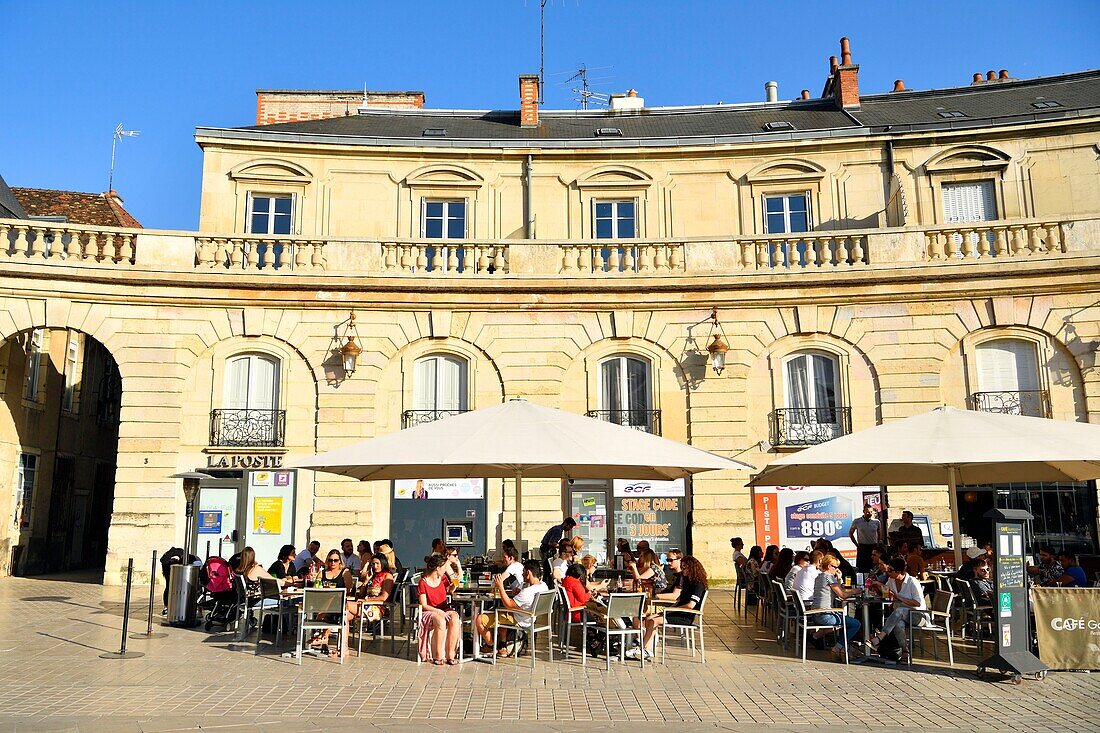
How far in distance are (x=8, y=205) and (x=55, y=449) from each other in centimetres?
661

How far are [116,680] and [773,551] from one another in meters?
8.47

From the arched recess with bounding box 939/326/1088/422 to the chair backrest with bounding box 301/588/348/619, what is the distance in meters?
11.9

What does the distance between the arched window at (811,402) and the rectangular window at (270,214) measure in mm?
10743

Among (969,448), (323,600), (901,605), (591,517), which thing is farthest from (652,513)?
(323,600)

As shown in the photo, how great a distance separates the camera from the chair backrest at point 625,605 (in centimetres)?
920

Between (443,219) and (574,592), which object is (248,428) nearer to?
(443,219)

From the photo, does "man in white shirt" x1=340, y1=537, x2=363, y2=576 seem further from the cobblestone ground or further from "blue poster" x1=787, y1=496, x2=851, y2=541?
"blue poster" x1=787, y1=496, x2=851, y2=541

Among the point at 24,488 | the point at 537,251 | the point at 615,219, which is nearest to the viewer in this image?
the point at 537,251

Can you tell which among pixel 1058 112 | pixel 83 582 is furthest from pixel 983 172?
pixel 83 582

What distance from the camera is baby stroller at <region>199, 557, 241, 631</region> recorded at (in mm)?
11844

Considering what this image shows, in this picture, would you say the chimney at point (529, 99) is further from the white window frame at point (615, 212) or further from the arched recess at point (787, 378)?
the arched recess at point (787, 378)

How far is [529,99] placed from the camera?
21.7 meters

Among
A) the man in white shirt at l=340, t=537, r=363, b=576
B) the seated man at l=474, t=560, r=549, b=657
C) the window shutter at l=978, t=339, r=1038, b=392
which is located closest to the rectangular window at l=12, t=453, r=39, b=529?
the man in white shirt at l=340, t=537, r=363, b=576

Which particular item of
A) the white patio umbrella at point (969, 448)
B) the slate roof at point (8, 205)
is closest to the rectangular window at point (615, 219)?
the white patio umbrella at point (969, 448)
